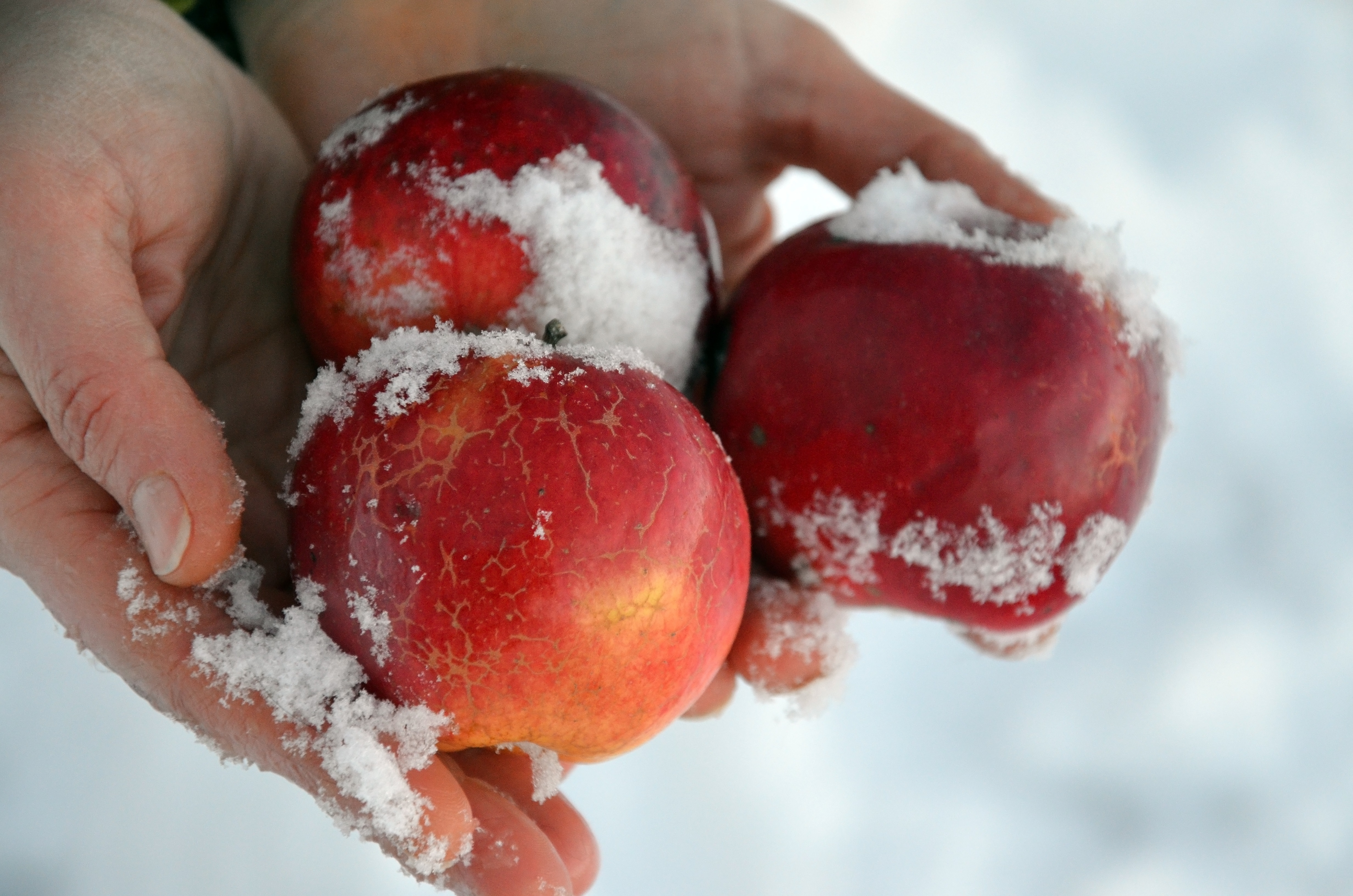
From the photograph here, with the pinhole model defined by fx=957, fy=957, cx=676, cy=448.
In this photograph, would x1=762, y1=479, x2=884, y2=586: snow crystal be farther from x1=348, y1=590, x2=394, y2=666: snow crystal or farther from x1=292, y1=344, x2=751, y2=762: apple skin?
x1=348, y1=590, x2=394, y2=666: snow crystal

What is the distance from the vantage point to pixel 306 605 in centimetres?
72

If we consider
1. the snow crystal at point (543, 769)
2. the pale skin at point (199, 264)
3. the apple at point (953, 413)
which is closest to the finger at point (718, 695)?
the pale skin at point (199, 264)

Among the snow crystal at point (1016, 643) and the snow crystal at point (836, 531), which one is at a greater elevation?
the snow crystal at point (836, 531)

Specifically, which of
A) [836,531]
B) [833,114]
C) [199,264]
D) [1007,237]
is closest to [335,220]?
[199,264]

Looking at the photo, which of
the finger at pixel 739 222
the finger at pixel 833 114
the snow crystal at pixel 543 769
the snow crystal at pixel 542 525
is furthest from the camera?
the finger at pixel 739 222

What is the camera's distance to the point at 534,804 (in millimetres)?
808

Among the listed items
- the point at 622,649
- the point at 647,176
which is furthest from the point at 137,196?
the point at 622,649

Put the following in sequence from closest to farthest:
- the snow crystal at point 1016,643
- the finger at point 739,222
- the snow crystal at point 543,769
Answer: the snow crystal at point 543,769, the snow crystal at point 1016,643, the finger at point 739,222

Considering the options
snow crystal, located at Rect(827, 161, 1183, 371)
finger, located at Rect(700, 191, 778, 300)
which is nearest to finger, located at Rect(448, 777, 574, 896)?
snow crystal, located at Rect(827, 161, 1183, 371)

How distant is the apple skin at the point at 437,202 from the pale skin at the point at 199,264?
0.41ft

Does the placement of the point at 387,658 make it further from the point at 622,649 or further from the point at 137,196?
the point at 137,196

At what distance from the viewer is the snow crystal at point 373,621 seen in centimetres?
68

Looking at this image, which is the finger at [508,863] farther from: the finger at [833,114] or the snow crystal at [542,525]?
the finger at [833,114]

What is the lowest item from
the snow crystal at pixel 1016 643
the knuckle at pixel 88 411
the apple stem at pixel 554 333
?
the snow crystal at pixel 1016 643
